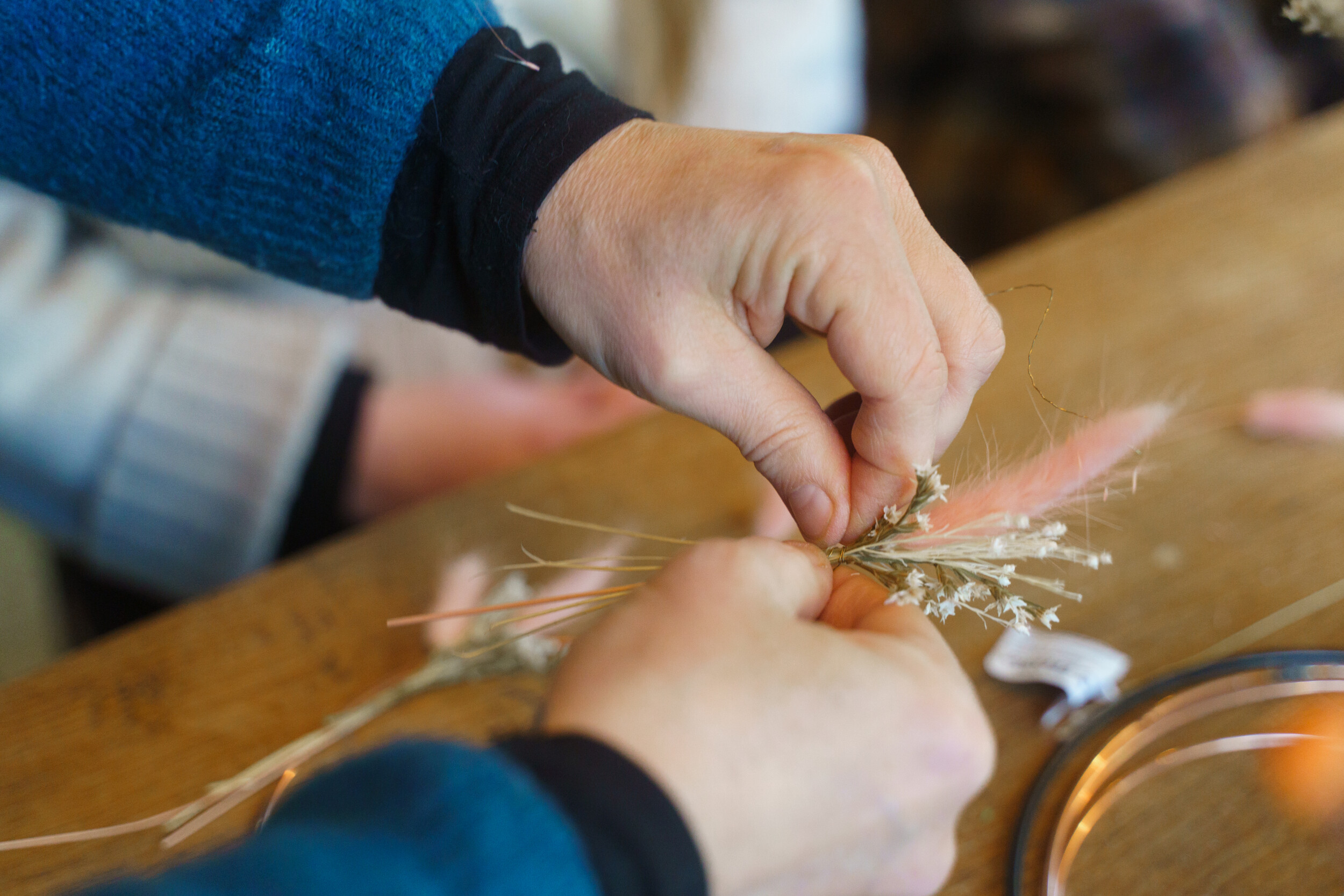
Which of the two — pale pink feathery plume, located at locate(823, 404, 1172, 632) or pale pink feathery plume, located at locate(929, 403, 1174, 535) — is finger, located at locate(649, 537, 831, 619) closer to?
pale pink feathery plume, located at locate(823, 404, 1172, 632)

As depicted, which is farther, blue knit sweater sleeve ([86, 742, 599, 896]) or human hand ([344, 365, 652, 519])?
human hand ([344, 365, 652, 519])

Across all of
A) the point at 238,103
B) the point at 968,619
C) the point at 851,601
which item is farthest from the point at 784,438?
the point at 238,103

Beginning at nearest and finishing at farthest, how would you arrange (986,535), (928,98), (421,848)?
(421,848), (986,535), (928,98)

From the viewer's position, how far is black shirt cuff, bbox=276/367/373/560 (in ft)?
4.34

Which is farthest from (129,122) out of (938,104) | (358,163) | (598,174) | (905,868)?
(938,104)

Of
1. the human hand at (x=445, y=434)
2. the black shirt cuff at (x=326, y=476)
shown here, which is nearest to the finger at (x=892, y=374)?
the human hand at (x=445, y=434)

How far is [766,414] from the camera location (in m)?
0.69

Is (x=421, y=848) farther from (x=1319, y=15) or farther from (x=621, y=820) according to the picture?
(x=1319, y=15)

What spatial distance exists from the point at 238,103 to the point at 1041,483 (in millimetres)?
777

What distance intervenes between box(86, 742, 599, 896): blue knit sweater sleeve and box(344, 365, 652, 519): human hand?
38.1 inches

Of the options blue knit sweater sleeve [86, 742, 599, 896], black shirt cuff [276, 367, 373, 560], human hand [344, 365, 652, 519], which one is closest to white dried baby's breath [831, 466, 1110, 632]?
blue knit sweater sleeve [86, 742, 599, 896]

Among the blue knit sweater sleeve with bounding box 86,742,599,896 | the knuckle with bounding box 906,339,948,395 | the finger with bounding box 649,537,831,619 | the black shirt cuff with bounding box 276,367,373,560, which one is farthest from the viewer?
the black shirt cuff with bounding box 276,367,373,560

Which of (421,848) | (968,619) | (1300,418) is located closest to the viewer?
(421,848)

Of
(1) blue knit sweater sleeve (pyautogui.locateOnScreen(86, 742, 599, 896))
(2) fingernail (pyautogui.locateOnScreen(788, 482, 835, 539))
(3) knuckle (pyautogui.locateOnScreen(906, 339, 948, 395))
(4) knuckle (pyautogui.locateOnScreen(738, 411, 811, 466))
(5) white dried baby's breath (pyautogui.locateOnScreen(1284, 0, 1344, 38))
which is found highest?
(5) white dried baby's breath (pyautogui.locateOnScreen(1284, 0, 1344, 38))
